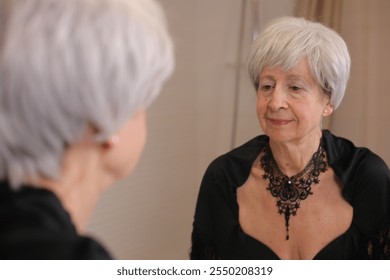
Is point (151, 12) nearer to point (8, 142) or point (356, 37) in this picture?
Answer: point (8, 142)

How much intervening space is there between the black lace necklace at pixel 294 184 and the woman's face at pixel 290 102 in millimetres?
82

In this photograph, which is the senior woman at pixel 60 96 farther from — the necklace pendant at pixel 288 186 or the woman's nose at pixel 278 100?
the necklace pendant at pixel 288 186

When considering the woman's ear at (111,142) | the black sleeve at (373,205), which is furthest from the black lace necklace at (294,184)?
the woman's ear at (111,142)

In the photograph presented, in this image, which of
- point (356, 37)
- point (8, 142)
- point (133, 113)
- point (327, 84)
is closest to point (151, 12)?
point (133, 113)

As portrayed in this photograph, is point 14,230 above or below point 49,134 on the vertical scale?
below

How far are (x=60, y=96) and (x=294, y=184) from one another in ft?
2.51

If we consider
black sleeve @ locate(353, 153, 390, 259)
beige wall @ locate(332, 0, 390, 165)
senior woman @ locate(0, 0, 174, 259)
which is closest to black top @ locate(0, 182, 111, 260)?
senior woman @ locate(0, 0, 174, 259)

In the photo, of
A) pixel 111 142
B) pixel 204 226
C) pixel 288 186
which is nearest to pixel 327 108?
pixel 288 186

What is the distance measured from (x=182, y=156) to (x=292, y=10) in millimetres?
843

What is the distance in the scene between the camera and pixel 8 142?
0.49 m

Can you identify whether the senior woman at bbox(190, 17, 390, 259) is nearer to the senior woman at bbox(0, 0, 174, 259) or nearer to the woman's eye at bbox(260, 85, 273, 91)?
the woman's eye at bbox(260, 85, 273, 91)

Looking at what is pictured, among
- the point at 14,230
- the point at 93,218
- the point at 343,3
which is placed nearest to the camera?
the point at 14,230

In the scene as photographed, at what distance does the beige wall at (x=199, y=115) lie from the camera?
1.52m

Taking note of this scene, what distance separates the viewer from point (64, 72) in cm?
46
